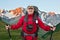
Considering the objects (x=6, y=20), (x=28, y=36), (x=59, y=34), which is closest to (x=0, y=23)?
(x=6, y=20)

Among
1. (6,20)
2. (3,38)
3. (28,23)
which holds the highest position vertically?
(28,23)

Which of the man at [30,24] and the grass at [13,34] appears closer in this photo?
the man at [30,24]

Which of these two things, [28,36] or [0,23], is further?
[0,23]

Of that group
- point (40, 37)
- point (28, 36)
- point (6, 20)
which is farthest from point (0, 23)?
point (28, 36)

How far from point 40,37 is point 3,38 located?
1184mm

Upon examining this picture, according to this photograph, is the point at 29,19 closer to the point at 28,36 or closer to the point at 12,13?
the point at 28,36

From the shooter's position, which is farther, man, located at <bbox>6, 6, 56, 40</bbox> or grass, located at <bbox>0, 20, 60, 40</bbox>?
grass, located at <bbox>0, 20, 60, 40</bbox>

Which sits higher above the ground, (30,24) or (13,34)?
(30,24)

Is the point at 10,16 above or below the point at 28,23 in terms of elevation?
below

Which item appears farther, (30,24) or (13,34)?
(13,34)

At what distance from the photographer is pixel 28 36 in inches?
221

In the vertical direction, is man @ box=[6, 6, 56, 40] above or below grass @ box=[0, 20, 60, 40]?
above

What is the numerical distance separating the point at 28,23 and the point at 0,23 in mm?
3238

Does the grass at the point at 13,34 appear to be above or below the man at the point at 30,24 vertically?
below
